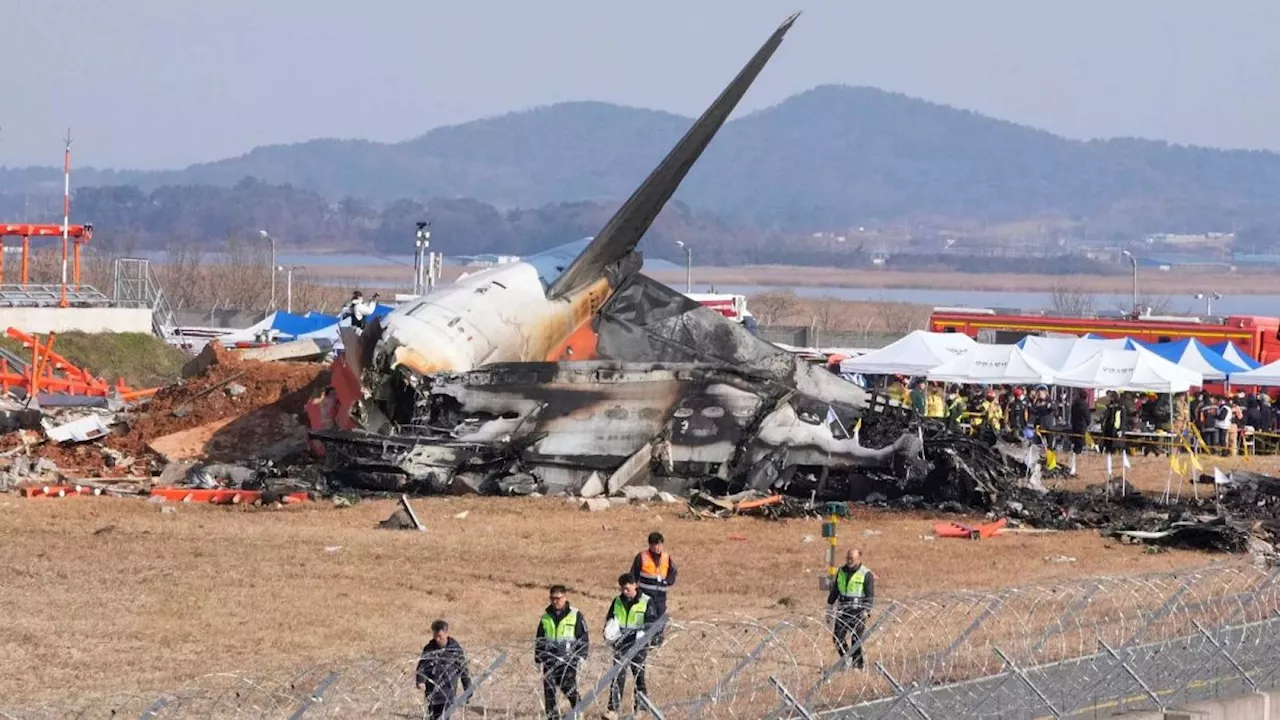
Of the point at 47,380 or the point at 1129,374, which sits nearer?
the point at 1129,374

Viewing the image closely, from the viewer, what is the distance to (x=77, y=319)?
213 feet

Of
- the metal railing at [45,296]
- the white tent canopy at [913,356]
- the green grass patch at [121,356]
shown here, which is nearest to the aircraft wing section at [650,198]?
the white tent canopy at [913,356]

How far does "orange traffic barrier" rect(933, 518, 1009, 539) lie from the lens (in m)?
31.8

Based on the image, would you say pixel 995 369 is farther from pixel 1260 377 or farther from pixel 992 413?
pixel 1260 377

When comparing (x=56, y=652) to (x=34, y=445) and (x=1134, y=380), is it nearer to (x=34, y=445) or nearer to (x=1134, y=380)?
(x=34, y=445)

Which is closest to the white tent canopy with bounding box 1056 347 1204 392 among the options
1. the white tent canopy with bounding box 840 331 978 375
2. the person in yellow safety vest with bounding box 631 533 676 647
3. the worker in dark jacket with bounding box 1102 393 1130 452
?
the worker in dark jacket with bounding box 1102 393 1130 452

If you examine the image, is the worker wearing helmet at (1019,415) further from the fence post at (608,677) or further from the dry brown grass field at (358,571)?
the fence post at (608,677)

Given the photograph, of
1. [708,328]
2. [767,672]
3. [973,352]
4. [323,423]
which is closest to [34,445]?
[323,423]

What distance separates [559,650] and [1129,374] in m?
34.6

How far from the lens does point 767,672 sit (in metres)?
14.6

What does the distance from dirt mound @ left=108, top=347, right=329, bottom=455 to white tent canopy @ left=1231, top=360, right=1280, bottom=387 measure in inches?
1016

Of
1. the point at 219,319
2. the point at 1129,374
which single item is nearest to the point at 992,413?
the point at 1129,374

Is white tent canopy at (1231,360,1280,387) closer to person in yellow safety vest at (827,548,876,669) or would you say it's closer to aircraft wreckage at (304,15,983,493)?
aircraft wreckage at (304,15,983,493)

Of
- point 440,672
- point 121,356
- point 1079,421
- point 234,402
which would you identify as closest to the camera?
point 440,672
